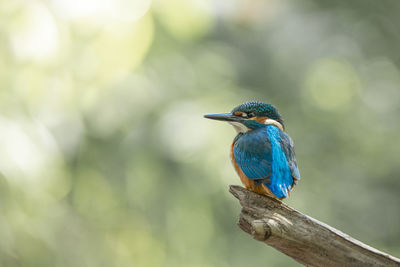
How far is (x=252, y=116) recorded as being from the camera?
3180 millimetres

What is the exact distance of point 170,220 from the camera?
16.7 ft

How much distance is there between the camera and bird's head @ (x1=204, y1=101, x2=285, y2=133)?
315cm

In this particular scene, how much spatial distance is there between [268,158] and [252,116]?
0.45 m

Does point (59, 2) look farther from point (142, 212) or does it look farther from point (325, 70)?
point (325, 70)

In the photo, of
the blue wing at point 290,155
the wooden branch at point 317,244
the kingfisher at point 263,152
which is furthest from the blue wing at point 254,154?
the wooden branch at point 317,244

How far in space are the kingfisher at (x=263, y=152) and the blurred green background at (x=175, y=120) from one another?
1.54 metres

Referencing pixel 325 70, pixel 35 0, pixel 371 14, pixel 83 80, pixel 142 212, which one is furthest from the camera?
pixel 371 14

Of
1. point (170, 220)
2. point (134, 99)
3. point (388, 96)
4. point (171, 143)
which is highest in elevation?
point (388, 96)

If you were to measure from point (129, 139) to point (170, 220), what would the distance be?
0.90 meters

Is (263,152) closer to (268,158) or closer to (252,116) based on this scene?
(268,158)

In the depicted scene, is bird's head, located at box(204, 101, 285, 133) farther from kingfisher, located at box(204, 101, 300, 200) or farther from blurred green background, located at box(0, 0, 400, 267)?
blurred green background, located at box(0, 0, 400, 267)

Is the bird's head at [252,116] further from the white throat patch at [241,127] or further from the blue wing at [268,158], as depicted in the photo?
the blue wing at [268,158]

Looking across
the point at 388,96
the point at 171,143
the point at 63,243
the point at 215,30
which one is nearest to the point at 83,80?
the point at 171,143

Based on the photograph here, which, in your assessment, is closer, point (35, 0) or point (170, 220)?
point (35, 0)
